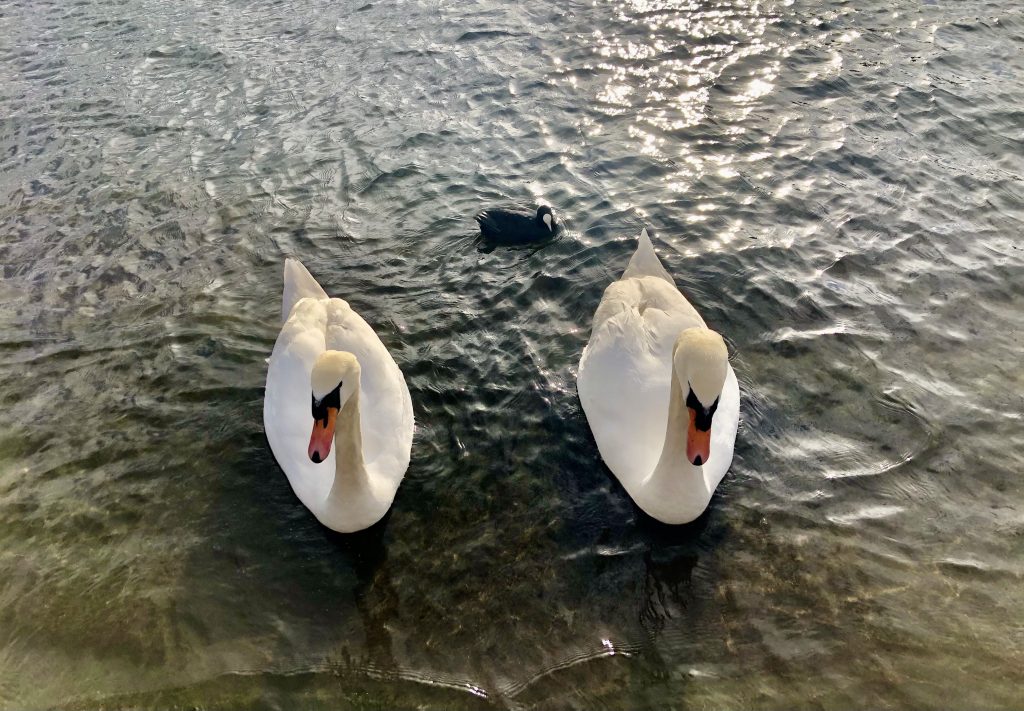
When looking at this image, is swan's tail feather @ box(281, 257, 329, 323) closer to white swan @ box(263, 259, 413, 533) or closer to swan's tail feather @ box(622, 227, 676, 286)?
white swan @ box(263, 259, 413, 533)

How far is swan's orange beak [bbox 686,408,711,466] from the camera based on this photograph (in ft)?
14.8

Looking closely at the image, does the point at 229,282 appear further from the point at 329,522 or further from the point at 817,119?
the point at 817,119

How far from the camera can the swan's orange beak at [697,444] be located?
451cm

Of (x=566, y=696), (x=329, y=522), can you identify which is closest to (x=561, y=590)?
(x=566, y=696)

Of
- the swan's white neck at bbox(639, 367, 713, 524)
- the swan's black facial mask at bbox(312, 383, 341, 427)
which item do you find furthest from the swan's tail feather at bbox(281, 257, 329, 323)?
the swan's white neck at bbox(639, 367, 713, 524)

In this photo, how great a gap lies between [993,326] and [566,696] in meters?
4.94

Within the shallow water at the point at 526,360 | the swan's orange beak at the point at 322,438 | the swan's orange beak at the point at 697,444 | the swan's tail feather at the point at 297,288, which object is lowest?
the shallow water at the point at 526,360

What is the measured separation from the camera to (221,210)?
28.9 feet

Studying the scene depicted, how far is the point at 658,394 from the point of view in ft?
18.0

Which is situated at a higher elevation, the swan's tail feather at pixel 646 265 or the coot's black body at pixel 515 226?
the swan's tail feather at pixel 646 265

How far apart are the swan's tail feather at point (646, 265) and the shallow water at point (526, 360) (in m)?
0.62

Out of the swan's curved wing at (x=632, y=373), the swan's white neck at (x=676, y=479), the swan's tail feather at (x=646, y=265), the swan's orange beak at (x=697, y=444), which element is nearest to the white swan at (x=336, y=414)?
the swan's curved wing at (x=632, y=373)

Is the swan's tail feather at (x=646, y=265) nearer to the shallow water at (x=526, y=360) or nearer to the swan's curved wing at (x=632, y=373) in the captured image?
the swan's curved wing at (x=632, y=373)

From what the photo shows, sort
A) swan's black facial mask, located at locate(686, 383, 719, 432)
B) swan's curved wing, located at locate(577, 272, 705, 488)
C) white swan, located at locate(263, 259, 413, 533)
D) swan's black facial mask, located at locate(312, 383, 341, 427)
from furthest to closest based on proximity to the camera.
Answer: swan's curved wing, located at locate(577, 272, 705, 488)
white swan, located at locate(263, 259, 413, 533)
swan's black facial mask, located at locate(312, 383, 341, 427)
swan's black facial mask, located at locate(686, 383, 719, 432)
